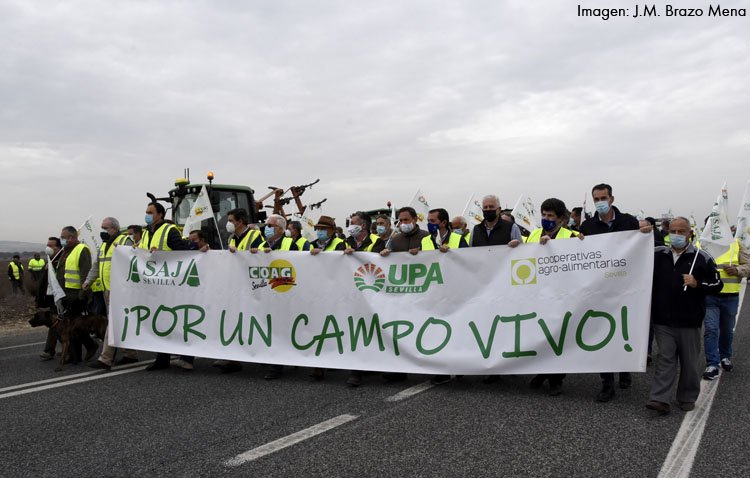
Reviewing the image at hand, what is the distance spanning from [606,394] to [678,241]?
1.53m

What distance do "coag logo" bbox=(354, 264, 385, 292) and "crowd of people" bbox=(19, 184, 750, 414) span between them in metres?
0.22

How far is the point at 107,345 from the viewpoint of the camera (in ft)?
25.1

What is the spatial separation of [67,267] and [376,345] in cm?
502

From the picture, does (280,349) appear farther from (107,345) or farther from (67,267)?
(67,267)

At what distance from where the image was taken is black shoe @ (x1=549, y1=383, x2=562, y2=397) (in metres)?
5.71

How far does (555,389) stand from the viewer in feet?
18.9

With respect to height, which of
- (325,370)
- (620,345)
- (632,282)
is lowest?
(325,370)

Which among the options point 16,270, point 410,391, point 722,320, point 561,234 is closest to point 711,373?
point 722,320

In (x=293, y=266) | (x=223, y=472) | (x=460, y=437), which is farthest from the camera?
(x=293, y=266)

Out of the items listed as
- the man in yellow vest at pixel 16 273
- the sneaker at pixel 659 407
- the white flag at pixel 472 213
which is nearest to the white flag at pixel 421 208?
the white flag at pixel 472 213

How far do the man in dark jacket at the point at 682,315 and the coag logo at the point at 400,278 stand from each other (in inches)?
86.4

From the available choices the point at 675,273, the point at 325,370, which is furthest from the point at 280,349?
the point at 675,273

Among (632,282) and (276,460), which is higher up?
(632,282)

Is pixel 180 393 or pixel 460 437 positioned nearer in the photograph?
pixel 460 437
